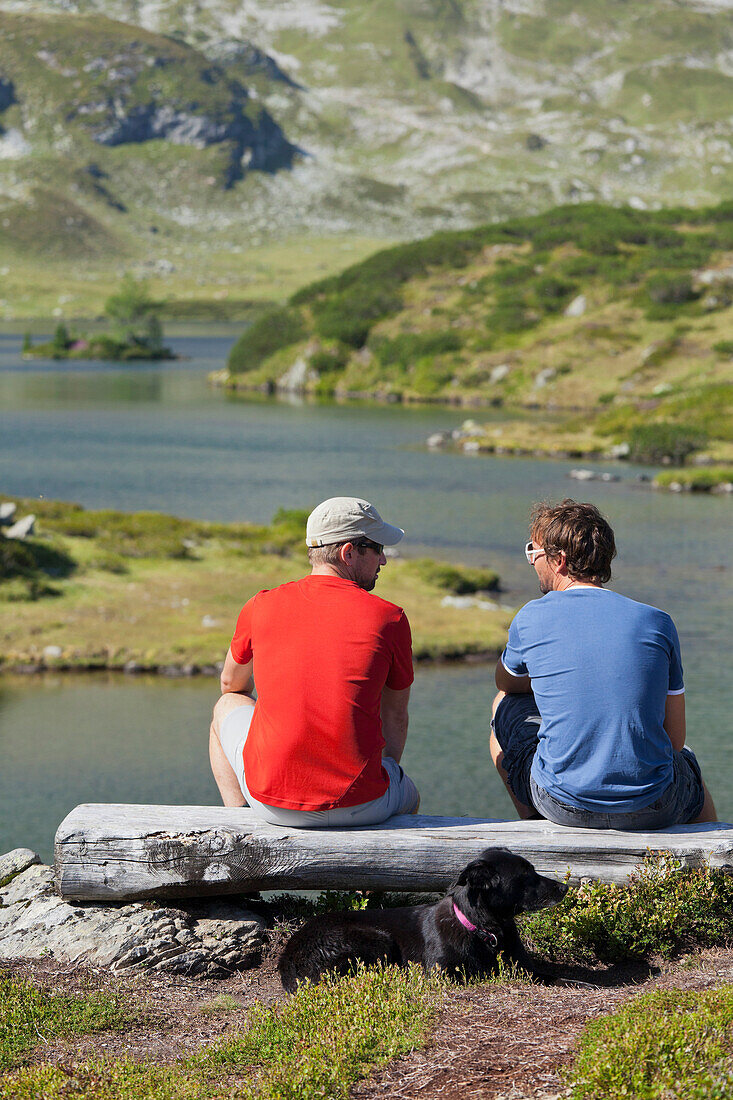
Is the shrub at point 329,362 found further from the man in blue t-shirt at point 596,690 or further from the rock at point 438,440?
the man in blue t-shirt at point 596,690

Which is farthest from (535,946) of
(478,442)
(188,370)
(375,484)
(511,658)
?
(188,370)

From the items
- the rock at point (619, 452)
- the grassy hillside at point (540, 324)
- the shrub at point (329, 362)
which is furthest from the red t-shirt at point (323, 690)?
the shrub at point (329, 362)

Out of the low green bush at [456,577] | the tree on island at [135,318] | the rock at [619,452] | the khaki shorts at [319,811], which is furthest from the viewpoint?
the tree on island at [135,318]

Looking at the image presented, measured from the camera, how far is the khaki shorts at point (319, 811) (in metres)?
6.18

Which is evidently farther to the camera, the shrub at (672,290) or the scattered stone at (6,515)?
the shrub at (672,290)

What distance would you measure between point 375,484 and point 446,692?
27.5 meters

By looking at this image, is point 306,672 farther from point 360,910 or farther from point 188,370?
point 188,370

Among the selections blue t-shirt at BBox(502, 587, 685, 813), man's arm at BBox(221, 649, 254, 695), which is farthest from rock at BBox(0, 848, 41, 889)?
blue t-shirt at BBox(502, 587, 685, 813)

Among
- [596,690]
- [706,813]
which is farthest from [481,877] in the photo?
[706,813]

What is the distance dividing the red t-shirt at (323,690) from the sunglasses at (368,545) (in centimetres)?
28

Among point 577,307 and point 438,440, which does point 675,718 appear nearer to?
point 438,440

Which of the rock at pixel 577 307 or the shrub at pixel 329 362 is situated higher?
the rock at pixel 577 307

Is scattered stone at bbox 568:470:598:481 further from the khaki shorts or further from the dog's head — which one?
the dog's head

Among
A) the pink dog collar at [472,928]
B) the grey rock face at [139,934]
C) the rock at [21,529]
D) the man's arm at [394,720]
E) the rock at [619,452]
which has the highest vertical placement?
the rock at [619,452]
